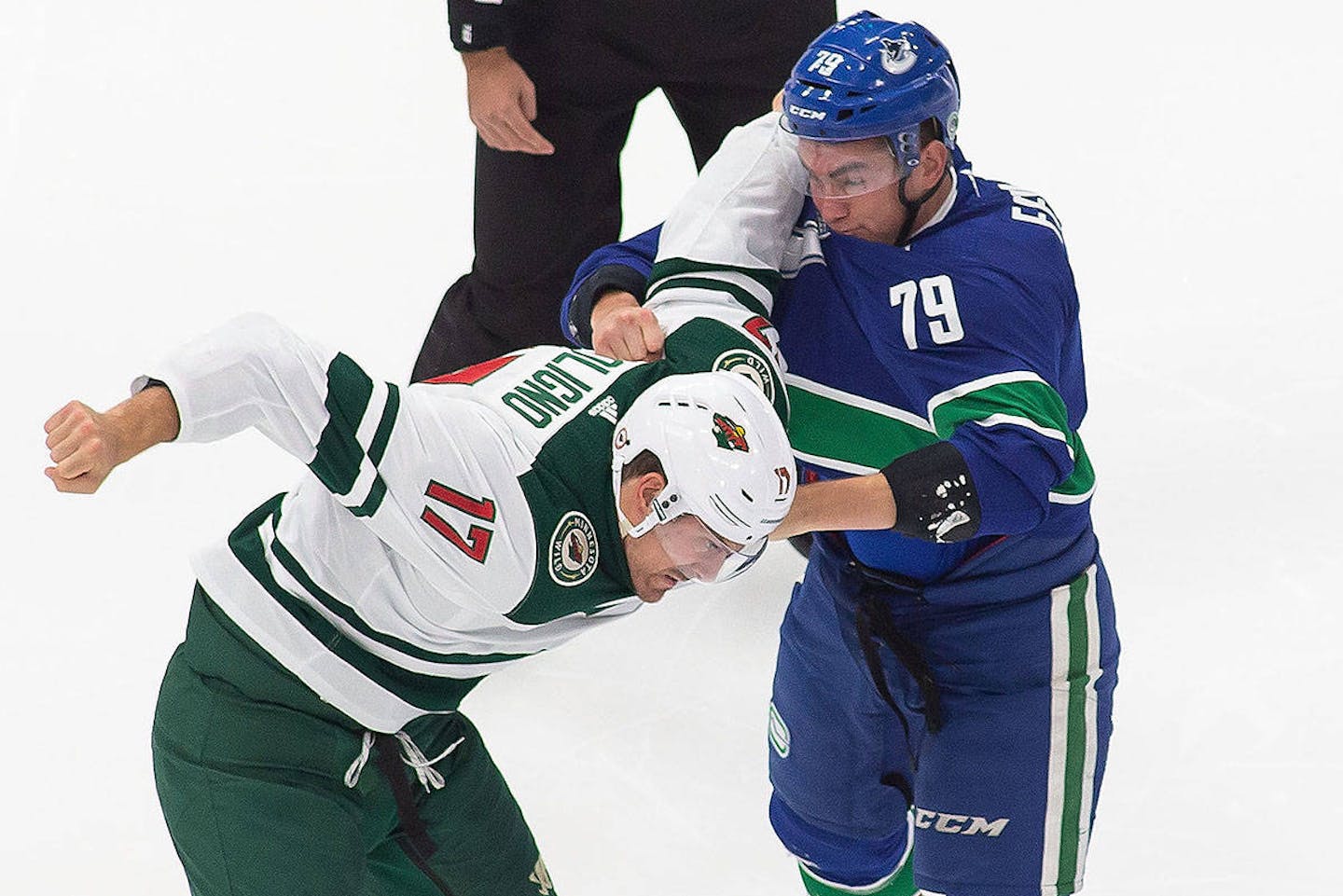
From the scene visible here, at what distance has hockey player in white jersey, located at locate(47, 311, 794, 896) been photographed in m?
2.30

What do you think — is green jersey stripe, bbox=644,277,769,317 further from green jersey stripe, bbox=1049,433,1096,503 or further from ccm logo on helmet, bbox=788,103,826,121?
green jersey stripe, bbox=1049,433,1096,503

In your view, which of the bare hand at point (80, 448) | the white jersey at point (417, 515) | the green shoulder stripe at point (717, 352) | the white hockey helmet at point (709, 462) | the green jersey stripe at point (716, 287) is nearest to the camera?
the bare hand at point (80, 448)

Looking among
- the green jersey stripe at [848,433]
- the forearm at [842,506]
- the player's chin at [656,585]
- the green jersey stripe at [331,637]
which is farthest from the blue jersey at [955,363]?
the green jersey stripe at [331,637]

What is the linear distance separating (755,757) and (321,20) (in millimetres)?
3023

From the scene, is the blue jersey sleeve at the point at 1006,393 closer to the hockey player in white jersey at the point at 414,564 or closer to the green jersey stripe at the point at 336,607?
the hockey player in white jersey at the point at 414,564

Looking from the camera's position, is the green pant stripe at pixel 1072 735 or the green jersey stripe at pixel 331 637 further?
the green pant stripe at pixel 1072 735

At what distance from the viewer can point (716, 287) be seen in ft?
8.94

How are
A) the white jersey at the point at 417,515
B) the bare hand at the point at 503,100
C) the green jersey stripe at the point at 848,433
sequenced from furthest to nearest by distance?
the bare hand at the point at 503,100
the green jersey stripe at the point at 848,433
the white jersey at the point at 417,515

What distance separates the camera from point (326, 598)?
2557 millimetres

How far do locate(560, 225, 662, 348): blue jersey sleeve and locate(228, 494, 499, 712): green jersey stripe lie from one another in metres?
0.48

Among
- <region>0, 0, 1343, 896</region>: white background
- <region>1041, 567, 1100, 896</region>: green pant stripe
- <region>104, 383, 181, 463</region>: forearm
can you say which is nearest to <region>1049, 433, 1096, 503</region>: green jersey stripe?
<region>1041, 567, 1100, 896</region>: green pant stripe

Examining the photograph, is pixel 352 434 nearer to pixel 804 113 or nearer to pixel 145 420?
pixel 145 420

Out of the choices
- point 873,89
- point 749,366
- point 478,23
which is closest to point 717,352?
point 749,366

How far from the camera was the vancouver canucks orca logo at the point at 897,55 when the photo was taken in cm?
267
